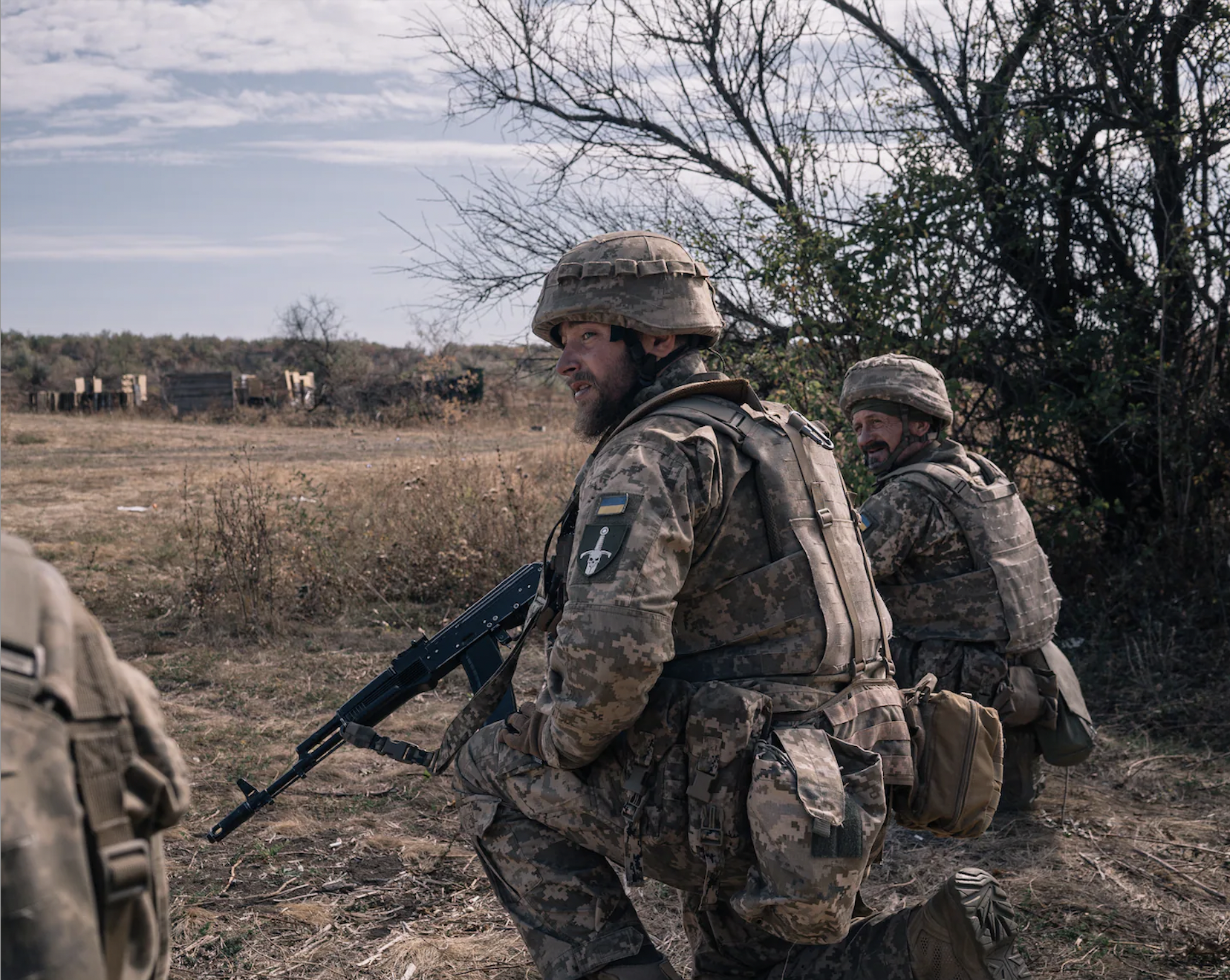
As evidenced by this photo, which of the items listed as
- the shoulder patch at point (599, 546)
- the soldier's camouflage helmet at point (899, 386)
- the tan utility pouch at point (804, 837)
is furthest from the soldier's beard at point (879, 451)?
the shoulder patch at point (599, 546)

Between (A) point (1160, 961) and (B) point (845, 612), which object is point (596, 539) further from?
(A) point (1160, 961)

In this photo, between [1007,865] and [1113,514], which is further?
[1113,514]

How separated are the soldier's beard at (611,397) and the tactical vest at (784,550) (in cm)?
20

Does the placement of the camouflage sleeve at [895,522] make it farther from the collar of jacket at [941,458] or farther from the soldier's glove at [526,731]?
the soldier's glove at [526,731]

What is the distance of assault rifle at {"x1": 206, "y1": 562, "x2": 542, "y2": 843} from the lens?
368 centimetres

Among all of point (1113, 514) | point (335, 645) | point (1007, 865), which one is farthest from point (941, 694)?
point (1113, 514)

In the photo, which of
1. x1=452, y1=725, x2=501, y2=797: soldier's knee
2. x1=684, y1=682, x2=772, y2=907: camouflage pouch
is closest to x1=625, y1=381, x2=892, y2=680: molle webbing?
x1=684, y1=682, x2=772, y2=907: camouflage pouch

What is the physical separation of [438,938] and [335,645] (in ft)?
12.3

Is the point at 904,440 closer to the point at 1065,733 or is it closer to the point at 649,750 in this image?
the point at 1065,733

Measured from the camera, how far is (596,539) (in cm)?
257

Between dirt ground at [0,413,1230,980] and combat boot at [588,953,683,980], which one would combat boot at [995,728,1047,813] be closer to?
dirt ground at [0,413,1230,980]

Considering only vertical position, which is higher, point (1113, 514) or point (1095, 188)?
point (1095, 188)

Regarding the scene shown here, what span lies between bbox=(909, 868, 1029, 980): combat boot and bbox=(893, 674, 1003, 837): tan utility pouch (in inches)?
7.2

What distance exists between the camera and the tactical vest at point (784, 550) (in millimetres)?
2697
